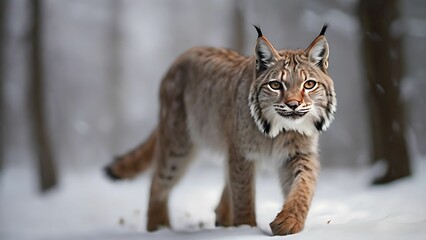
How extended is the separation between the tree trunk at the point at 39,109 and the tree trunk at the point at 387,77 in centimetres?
470

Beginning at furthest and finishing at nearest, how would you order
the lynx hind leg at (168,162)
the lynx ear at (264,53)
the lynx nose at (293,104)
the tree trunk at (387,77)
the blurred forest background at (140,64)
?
the blurred forest background at (140,64), the tree trunk at (387,77), the lynx hind leg at (168,162), the lynx ear at (264,53), the lynx nose at (293,104)

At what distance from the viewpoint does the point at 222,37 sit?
13.8 metres

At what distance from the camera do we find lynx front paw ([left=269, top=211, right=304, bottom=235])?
130 inches

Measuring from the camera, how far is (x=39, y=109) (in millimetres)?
8234

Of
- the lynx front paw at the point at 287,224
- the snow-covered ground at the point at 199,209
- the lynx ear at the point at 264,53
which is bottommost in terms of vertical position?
the snow-covered ground at the point at 199,209

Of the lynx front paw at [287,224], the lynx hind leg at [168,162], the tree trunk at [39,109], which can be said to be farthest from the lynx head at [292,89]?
the tree trunk at [39,109]

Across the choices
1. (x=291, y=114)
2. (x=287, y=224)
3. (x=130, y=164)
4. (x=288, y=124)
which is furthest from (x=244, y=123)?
(x=130, y=164)

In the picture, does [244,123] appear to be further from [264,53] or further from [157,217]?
[157,217]

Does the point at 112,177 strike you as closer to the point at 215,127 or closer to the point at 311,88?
the point at 215,127

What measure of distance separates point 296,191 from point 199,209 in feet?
9.32

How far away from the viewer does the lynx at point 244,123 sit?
342cm

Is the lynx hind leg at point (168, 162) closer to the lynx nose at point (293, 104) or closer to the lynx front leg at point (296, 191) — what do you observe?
the lynx front leg at point (296, 191)

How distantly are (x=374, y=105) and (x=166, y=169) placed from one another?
6.53 ft

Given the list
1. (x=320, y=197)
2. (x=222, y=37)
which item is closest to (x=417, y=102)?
(x=320, y=197)
